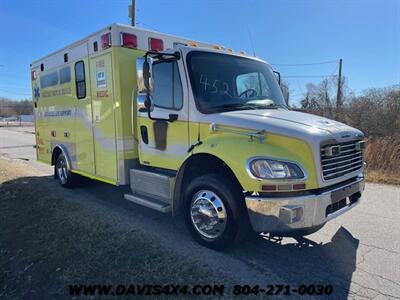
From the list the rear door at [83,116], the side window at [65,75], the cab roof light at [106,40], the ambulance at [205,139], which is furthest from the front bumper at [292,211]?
the side window at [65,75]

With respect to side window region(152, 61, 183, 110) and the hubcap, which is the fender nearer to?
A: the hubcap

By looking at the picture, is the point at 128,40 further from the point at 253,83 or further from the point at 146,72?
the point at 253,83

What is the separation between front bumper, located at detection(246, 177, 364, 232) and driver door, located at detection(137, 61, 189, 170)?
1375 millimetres

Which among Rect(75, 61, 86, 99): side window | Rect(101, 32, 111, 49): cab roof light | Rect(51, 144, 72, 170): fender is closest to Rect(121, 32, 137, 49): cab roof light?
Rect(101, 32, 111, 49): cab roof light

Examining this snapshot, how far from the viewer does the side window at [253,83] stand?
4727mm

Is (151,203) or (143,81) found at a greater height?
(143,81)

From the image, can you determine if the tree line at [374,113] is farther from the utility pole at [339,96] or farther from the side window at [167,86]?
the side window at [167,86]

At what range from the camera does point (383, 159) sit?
9.47 meters

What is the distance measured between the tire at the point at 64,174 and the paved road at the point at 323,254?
6.15 ft

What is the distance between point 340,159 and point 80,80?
4.77m

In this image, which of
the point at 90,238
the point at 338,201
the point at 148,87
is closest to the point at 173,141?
the point at 148,87

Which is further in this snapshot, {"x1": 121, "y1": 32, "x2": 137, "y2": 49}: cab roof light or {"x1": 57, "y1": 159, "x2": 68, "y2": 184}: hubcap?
{"x1": 57, "y1": 159, "x2": 68, "y2": 184}: hubcap

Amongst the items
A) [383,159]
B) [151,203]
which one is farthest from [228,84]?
[383,159]

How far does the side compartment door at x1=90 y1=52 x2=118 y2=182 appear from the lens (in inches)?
216
